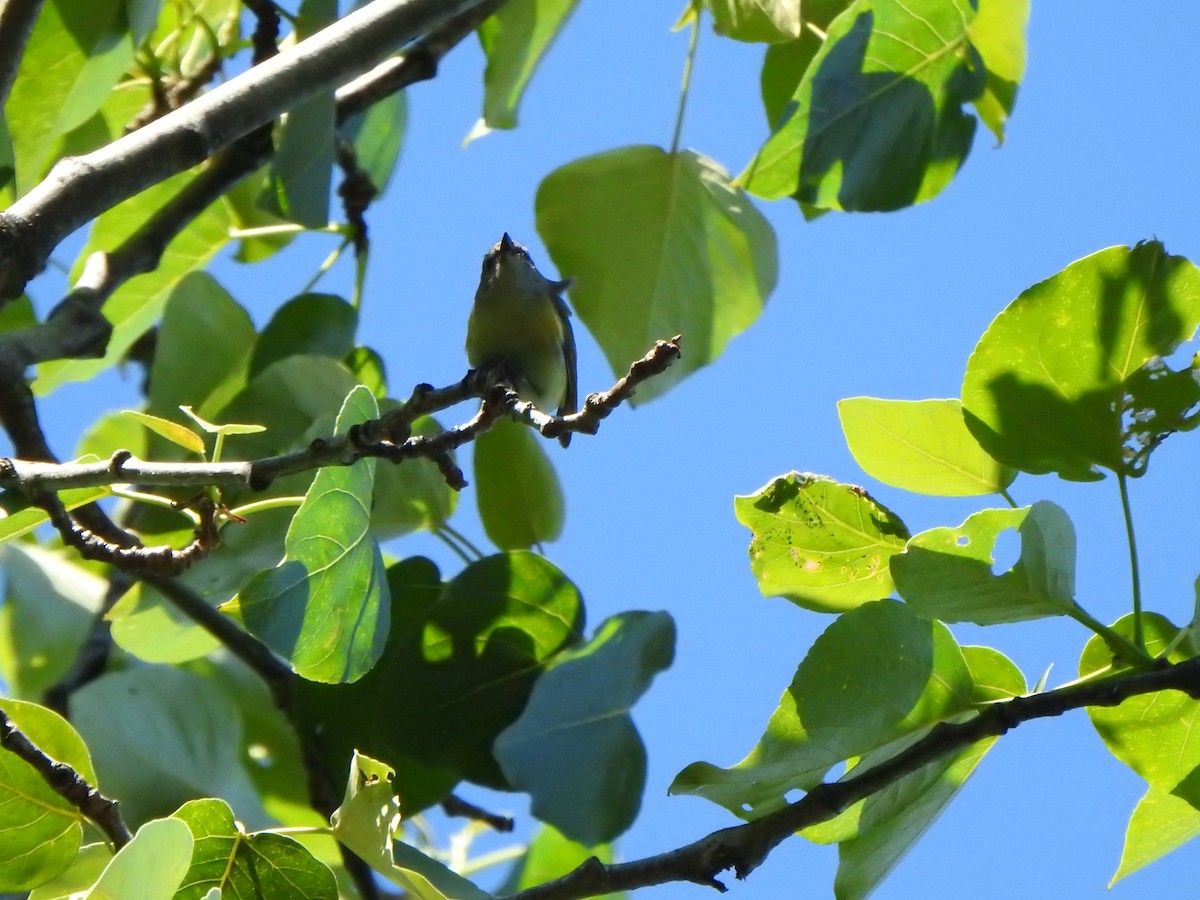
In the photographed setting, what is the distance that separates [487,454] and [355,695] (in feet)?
1.19

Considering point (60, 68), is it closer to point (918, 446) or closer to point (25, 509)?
point (25, 509)

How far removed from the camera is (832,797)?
1.00 meters

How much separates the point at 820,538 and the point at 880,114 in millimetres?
647

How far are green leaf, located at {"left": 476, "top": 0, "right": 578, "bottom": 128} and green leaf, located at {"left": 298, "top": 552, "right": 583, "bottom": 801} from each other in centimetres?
68

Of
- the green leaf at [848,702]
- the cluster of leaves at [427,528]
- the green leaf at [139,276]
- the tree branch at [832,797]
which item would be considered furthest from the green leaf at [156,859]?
the green leaf at [139,276]

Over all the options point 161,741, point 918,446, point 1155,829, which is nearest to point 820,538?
point 918,446

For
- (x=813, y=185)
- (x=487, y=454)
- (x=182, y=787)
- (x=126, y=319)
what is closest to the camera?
(x=182, y=787)

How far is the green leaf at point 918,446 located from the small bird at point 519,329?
56 centimetres

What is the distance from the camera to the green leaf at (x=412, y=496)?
1.56 metres

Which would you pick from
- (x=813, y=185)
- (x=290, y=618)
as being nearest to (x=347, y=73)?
(x=290, y=618)

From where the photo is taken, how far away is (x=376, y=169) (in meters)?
2.10

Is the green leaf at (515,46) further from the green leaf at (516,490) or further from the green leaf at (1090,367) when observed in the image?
the green leaf at (1090,367)

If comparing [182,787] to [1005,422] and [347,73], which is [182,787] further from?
[1005,422]

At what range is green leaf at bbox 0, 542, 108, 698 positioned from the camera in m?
1.60
